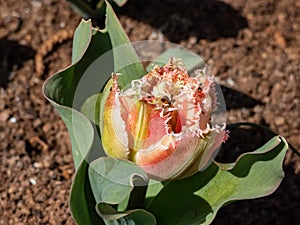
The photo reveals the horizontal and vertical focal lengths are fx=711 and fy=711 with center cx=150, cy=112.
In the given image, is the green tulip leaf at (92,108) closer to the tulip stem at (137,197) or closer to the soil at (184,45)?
the tulip stem at (137,197)

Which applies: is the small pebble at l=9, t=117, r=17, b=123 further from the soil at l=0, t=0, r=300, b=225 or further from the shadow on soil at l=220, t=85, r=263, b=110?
the shadow on soil at l=220, t=85, r=263, b=110

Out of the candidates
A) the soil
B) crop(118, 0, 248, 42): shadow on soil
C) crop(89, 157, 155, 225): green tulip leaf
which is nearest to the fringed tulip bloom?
crop(89, 157, 155, 225): green tulip leaf

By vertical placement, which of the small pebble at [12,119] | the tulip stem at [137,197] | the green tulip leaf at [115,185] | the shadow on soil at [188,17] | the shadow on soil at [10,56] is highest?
the green tulip leaf at [115,185]

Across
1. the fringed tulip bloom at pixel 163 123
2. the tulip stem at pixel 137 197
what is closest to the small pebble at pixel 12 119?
the tulip stem at pixel 137 197

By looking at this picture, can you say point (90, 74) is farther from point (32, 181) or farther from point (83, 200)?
point (32, 181)

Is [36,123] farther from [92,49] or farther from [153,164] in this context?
[153,164]

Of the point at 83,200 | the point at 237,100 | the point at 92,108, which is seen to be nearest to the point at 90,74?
the point at 92,108
